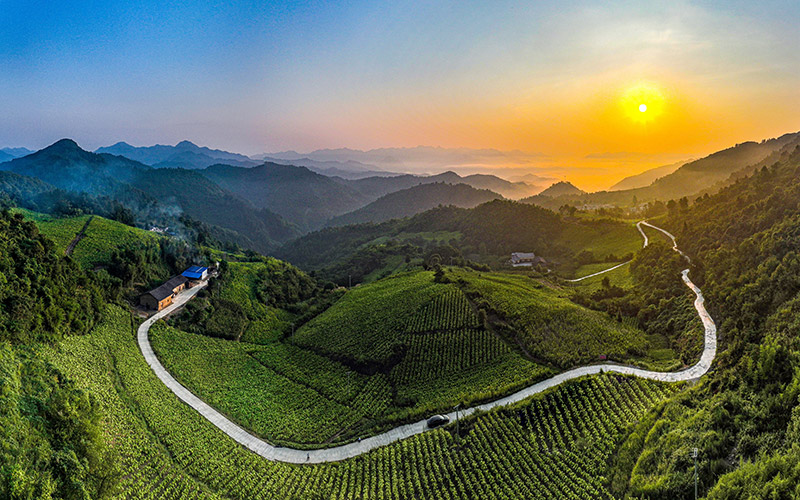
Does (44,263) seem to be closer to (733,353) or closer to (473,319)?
(473,319)

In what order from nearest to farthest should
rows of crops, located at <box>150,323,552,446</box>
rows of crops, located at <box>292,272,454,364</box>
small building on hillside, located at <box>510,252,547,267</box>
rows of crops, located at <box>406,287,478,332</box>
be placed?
rows of crops, located at <box>150,323,552,446</box> → rows of crops, located at <box>292,272,454,364</box> → rows of crops, located at <box>406,287,478,332</box> → small building on hillside, located at <box>510,252,547,267</box>

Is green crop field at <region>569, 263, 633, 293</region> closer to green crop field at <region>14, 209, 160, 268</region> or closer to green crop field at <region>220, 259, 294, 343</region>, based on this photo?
green crop field at <region>220, 259, 294, 343</region>

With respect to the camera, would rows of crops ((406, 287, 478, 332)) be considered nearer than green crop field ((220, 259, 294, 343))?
Yes

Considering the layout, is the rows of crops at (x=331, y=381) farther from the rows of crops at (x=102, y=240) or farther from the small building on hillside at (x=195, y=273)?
the rows of crops at (x=102, y=240)

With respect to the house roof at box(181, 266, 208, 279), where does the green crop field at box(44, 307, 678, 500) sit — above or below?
below

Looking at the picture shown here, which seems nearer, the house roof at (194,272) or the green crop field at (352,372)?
the green crop field at (352,372)

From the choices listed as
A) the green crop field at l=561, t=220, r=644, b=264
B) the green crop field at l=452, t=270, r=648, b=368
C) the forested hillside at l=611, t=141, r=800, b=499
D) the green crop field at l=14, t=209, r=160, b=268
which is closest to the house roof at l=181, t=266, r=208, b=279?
the green crop field at l=14, t=209, r=160, b=268

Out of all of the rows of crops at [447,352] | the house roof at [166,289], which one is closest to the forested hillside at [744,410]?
the rows of crops at [447,352]
